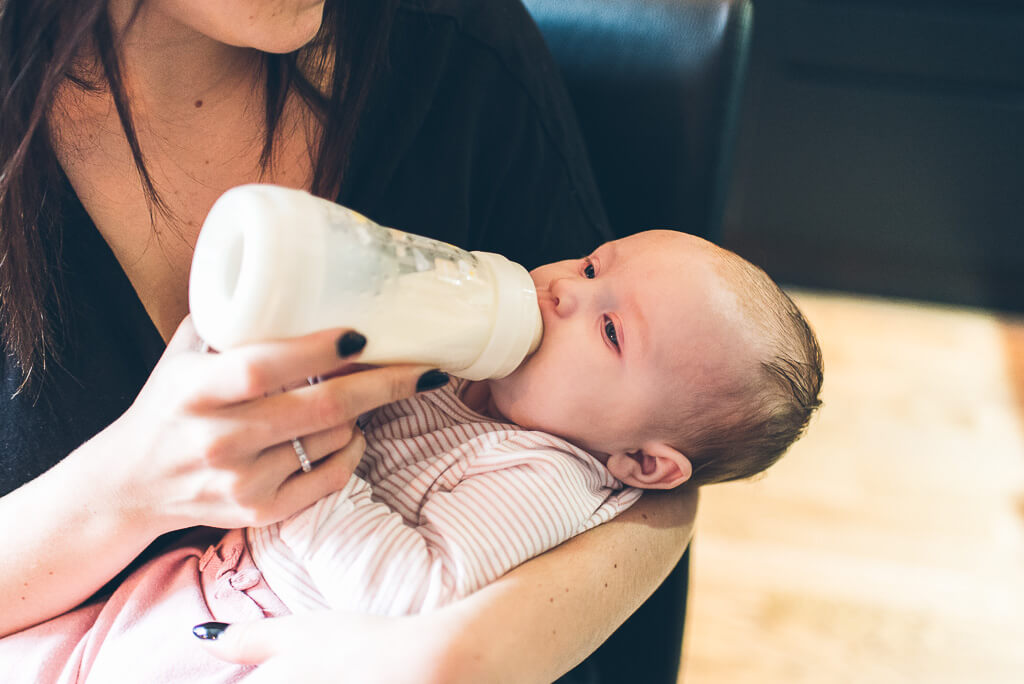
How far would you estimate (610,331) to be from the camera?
86cm

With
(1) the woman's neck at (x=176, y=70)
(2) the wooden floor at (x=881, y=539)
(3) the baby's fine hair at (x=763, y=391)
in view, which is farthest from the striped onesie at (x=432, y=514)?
(2) the wooden floor at (x=881, y=539)

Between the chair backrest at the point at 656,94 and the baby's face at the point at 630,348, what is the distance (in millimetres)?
158

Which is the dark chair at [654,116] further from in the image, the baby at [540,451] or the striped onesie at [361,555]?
the striped onesie at [361,555]

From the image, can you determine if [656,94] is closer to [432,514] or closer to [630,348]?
[630,348]

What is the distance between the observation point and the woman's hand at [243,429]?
0.59 metres

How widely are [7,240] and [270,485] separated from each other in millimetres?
337

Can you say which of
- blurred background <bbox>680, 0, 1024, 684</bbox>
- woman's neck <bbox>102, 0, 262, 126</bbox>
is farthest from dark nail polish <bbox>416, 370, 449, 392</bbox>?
blurred background <bbox>680, 0, 1024, 684</bbox>

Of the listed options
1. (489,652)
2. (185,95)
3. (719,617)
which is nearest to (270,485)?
(489,652)

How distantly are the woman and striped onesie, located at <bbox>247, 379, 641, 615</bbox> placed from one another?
0.03 m

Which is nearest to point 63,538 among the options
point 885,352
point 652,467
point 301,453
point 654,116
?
point 301,453

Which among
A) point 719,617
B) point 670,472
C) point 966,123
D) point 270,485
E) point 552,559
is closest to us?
point 270,485

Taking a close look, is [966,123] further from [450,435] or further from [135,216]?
[135,216]

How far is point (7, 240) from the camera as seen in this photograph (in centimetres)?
76

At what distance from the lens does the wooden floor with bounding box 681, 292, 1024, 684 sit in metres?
1.57
